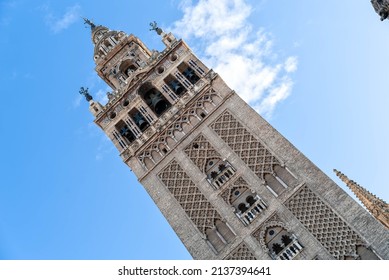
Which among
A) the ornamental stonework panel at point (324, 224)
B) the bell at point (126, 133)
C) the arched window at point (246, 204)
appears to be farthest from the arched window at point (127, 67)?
the ornamental stonework panel at point (324, 224)

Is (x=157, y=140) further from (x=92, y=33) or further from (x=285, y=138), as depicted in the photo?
(x=92, y=33)

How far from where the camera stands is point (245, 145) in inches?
898

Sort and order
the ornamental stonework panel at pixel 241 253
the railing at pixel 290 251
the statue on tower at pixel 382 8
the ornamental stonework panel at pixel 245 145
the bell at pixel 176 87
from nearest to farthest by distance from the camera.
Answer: the statue on tower at pixel 382 8
the railing at pixel 290 251
the ornamental stonework panel at pixel 241 253
the ornamental stonework panel at pixel 245 145
the bell at pixel 176 87

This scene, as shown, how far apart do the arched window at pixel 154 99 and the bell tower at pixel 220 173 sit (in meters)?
0.05

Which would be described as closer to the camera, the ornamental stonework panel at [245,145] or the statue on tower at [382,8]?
the statue on tower at [382,8]

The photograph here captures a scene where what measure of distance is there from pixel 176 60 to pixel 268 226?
10976 millimetres

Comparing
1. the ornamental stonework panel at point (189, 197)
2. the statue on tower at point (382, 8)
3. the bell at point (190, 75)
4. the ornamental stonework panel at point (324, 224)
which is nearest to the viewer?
the statue on tower at point (382, 8)

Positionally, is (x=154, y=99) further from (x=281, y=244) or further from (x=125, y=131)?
(x=281, y=244)

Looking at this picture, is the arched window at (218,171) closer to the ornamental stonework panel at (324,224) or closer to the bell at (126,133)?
the ornamental stonework panel at (324,224)

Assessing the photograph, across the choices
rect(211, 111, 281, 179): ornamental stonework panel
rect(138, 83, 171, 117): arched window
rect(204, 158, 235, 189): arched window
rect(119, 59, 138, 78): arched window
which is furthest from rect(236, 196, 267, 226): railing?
rect(119, 59, 138, 78): arched window

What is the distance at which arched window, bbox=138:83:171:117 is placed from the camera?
27.3 m

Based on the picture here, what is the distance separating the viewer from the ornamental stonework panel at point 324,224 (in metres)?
18.6

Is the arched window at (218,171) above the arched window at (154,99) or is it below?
below

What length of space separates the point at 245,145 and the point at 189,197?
3090 mm
